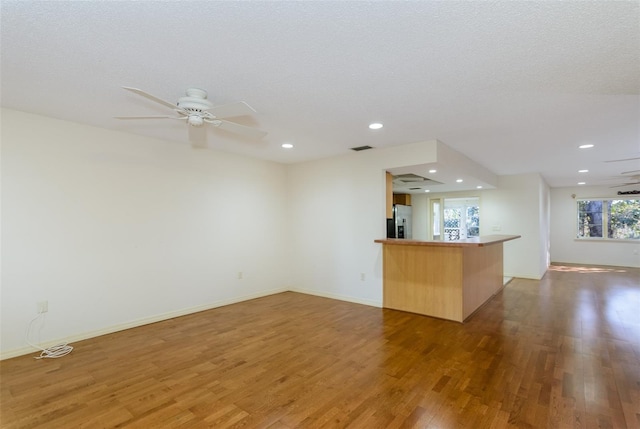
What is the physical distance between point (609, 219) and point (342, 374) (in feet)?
34.2

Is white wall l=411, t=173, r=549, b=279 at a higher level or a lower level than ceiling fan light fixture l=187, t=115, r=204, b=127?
lower

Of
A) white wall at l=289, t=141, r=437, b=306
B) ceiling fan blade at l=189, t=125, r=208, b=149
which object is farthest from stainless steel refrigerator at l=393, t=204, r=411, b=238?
ceiling fan blade at l=189, t=125, r=208, b=149

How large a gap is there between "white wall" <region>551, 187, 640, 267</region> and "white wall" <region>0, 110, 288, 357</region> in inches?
376

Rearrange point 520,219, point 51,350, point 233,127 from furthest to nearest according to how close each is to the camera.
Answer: point 520,219 → point 51,350 → point 233,127

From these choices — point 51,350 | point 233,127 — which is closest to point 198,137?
point 233,127

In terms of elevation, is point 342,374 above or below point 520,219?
below

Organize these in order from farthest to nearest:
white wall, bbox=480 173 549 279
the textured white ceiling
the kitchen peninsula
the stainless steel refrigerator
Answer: the stainless steel refrigerator
white wall, bbox=480 173 549 279
the kitchen peninsula
the textured white ceiling

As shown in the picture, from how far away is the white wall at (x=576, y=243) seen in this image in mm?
8633

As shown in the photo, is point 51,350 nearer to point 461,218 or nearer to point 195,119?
point 195,119

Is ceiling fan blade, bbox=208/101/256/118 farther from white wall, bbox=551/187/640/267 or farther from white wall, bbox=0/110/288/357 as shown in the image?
white wall, bbox=551/187/640/267

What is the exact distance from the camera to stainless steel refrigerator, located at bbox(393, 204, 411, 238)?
29.2 ft

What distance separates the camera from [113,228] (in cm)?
375

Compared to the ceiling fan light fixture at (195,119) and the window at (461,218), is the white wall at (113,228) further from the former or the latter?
the window at (461,218)

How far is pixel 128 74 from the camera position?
233 centimetres
